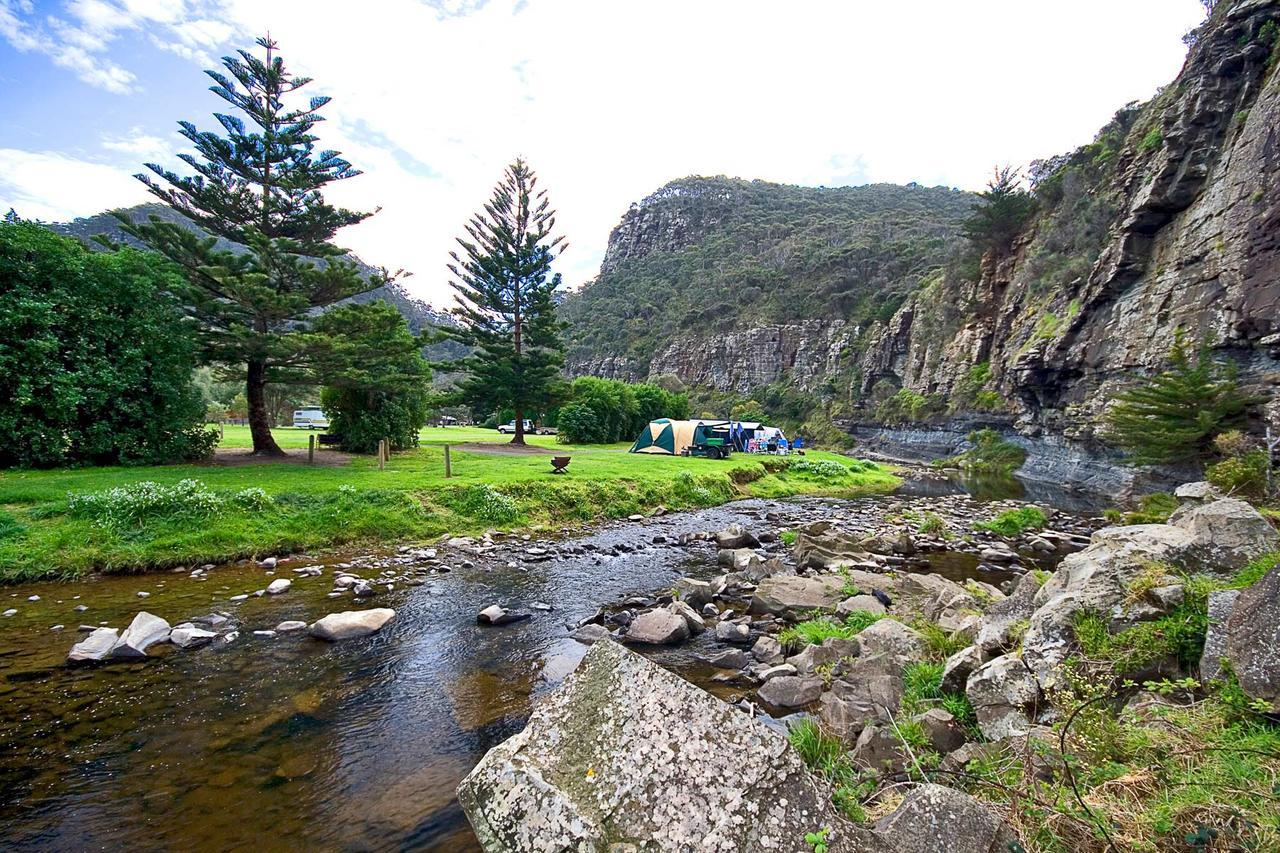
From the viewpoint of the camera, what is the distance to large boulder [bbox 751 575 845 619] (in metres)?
8.84

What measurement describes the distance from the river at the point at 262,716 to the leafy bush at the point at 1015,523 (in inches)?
511

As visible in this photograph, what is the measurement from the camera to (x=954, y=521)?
59.3 feet

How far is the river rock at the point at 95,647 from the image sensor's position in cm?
663

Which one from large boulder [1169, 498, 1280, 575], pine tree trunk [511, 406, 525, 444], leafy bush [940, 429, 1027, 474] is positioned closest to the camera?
large boulder [1169, 498, 1280, 575]

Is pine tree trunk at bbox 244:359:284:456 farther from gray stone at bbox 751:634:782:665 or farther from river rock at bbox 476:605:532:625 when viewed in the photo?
gray stone at bbox 751:634:782:665

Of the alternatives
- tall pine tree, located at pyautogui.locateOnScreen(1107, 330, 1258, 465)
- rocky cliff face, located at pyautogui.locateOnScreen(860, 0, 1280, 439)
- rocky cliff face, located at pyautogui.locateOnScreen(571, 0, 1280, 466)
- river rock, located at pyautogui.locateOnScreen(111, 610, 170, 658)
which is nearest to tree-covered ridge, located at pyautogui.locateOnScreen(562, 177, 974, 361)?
rocky cliff face, located at pyautogui.locateOnScreen(571, 0, 1280, 466)

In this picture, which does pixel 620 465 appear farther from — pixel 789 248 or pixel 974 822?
pixel 789 248

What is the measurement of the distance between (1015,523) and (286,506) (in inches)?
815

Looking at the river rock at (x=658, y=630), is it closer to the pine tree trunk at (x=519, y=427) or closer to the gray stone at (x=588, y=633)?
the gray stone at (x=588, y=633)

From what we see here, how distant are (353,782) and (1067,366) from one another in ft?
134

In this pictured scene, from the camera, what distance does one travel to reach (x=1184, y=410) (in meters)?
19.8

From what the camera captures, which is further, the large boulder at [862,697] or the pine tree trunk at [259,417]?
the pine tree trunk at [259,417]

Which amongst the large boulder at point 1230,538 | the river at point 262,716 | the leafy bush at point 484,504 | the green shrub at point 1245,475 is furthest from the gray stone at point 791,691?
the green shrub at point 1245,475

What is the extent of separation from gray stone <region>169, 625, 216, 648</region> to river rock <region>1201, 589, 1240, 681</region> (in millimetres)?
10673
